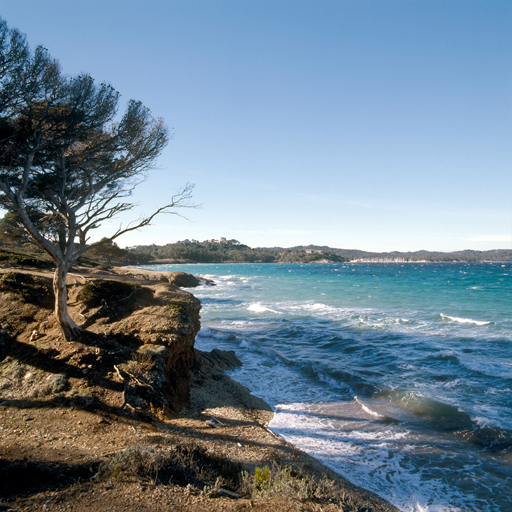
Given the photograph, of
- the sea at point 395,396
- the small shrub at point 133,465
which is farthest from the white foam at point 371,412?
the small shrub at point 133,465

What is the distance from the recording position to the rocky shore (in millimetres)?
3996

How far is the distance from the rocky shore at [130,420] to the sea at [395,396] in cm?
95

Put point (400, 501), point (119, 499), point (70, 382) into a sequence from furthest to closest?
point (70, 382) → point (400, 501) → point (119, 499)

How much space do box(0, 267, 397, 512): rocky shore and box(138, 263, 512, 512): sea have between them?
948 mm

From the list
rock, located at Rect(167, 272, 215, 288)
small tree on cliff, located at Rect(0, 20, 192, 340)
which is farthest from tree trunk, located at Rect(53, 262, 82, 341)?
rock, located at Rect(167, 272, 215, 288)

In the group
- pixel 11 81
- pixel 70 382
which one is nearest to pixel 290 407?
pixel 70 382

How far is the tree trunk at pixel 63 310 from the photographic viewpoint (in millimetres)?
8070

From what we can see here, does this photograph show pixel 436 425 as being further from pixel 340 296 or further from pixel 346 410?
pixel 340 296

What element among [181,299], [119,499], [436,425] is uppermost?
[181,299]

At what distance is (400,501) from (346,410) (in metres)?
3.47

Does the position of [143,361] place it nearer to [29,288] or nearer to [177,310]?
[177,310]

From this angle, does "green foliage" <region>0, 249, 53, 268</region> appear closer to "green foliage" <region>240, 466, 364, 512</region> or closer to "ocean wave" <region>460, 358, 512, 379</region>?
"green foliage" <region>240, 466, 364, 512</region>

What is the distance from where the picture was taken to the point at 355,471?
6395mm

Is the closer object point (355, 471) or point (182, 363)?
point (355, 471)
